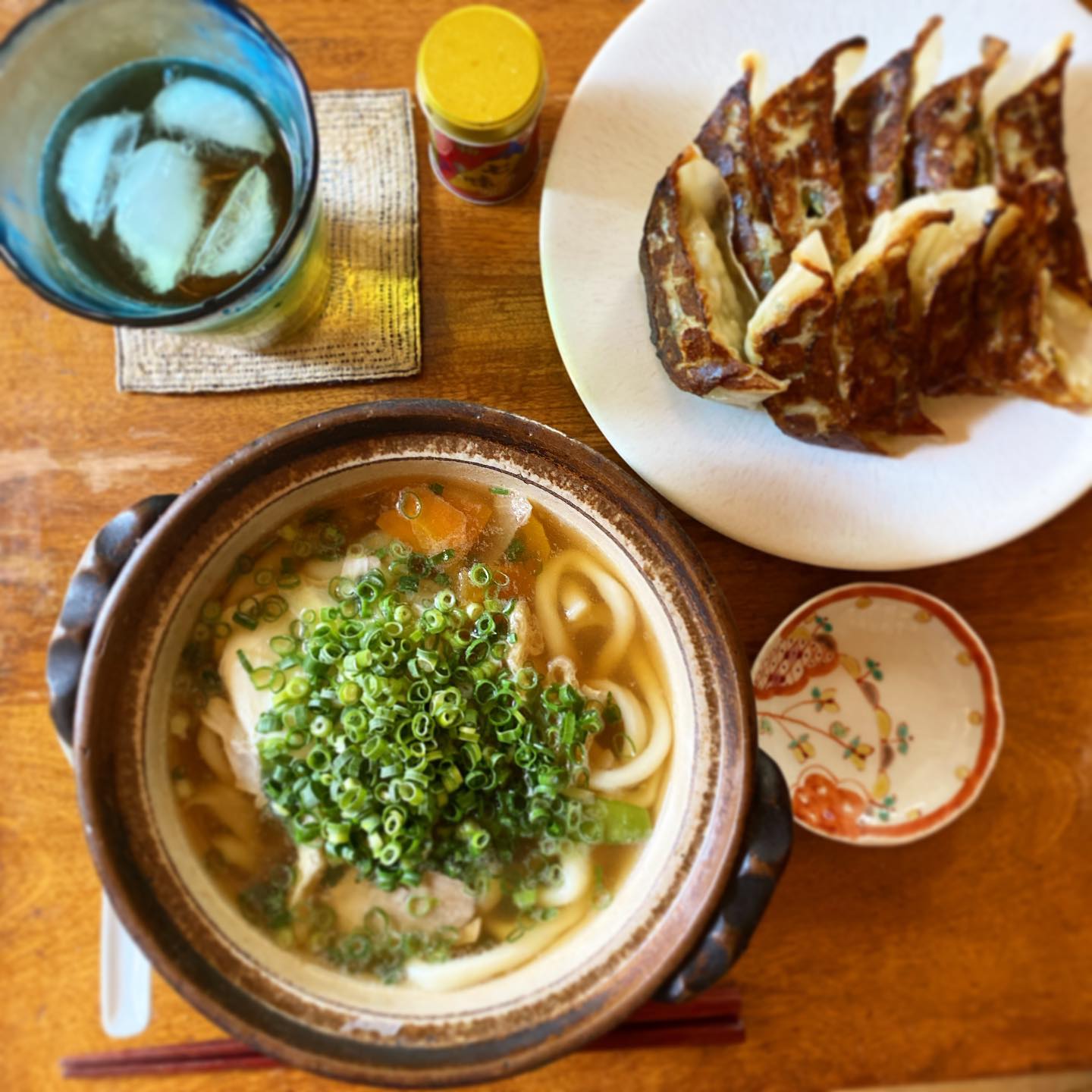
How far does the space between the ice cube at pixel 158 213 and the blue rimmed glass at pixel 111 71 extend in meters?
0.07

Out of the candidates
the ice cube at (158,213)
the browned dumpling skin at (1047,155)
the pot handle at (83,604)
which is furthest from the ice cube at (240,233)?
the browned dumpling skin at (1047,155)

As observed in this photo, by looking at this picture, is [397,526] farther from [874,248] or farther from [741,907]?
[874,248]

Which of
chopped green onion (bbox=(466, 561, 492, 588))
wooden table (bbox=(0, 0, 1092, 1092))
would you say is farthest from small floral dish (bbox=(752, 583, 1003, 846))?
chopped green onion (bbox=(466, 561, 492, 588))

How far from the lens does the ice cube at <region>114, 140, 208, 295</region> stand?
4.39 ft

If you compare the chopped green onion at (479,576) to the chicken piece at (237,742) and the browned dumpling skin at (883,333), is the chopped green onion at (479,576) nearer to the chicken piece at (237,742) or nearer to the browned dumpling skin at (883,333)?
the chicken piece at (237,742)

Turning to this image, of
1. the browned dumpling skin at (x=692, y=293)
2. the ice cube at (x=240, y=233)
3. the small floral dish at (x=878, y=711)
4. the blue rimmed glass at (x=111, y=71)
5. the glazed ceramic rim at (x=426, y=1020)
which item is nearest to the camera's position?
the glazed ceramic rim at (x=426, y=1020)

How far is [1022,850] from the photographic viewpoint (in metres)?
1.59

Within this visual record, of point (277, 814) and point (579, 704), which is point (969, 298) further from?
point (277, 814)

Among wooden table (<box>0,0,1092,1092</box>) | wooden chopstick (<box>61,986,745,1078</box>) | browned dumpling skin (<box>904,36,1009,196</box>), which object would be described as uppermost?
browned dumpling skin (<box>904,36,1009,196</box>)

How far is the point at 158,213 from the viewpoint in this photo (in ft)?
4.42

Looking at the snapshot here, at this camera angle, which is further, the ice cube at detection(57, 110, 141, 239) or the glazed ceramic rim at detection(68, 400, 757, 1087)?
the ice cube at detection(57, 110, 141, 239)

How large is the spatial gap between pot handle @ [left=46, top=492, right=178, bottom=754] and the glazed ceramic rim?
0.17 feet

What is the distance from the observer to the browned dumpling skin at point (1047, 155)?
5.11ft

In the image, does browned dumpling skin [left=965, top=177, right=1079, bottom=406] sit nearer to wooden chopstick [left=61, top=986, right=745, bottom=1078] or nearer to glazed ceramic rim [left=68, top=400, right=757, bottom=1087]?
glazed ceramic rim [left=68, top=400, right=757, bottom=1087]
